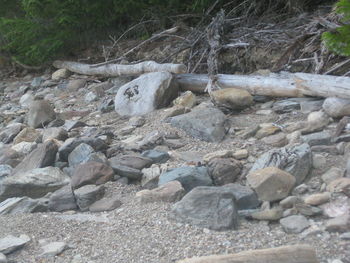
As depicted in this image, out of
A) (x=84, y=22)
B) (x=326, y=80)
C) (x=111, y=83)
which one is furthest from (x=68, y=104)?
(x=326, y=80)

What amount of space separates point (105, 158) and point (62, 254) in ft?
5.59

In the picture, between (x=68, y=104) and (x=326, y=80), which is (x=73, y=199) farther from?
(x=68, y=104)

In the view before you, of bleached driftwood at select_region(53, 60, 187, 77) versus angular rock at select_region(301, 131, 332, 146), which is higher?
angular rock at select_region(301, 131, 332, 146)

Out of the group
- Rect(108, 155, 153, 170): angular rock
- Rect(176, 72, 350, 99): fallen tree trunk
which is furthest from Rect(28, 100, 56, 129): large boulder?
Rect(108, 155, 153, 170): angular rock

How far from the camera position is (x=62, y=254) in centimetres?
350

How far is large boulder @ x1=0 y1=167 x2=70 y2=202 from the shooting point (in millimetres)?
4676

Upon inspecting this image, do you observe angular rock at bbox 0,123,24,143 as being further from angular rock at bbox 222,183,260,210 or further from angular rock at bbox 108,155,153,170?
angular rock at bbox 222,183,260,210

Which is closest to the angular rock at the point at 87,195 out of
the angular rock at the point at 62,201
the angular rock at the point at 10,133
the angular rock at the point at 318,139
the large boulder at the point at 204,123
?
the angular rock at the point at 62,201

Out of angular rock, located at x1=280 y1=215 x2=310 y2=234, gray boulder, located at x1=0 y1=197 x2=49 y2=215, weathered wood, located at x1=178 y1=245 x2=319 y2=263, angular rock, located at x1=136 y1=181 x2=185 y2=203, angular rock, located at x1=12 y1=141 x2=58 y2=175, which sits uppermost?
weathered wood, located at x1=178 y1=245 x2=319 y2=263

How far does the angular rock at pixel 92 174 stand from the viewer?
15.0 feet

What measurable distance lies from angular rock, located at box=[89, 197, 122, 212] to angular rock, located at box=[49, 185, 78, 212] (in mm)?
176

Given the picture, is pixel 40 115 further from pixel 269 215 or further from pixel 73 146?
pixel 269 215

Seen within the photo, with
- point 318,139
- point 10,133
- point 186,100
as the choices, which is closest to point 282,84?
point 186,100

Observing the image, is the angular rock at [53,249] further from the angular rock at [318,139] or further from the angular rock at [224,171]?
the angular rock at [318,139]
